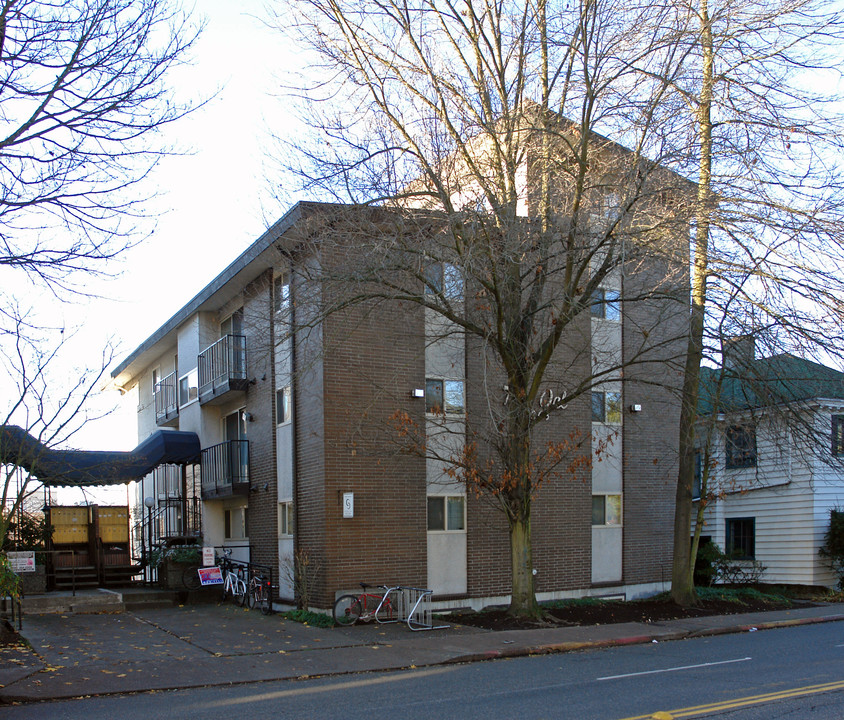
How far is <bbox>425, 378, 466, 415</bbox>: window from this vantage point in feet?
62.0

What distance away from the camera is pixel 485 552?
18984mm

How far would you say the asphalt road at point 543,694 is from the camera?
8.78m

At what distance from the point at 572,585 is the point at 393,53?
1220 centimetres

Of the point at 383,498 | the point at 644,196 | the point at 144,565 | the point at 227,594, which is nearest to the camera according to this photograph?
the point at 644,196

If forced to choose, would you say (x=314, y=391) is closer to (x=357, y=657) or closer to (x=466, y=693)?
(x=357, y=657)

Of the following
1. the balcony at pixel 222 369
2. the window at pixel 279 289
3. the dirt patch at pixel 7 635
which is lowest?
the dirt patch at pixel 7 635

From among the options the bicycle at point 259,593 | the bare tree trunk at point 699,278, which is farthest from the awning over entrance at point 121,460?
the bare tree trunk at point 699,278

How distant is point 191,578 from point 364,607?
6881 millimetres

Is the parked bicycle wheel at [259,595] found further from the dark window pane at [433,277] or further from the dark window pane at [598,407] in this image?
the dark window pane at [598,407]

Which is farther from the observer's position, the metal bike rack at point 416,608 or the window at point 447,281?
the metal bike rack at point 416,608

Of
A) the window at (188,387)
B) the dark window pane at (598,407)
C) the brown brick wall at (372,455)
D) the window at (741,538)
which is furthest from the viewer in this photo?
the window at (741,538)

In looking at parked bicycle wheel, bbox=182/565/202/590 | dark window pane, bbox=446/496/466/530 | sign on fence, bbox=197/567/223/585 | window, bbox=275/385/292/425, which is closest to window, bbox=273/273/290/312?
window, bbox=275/385/292/425

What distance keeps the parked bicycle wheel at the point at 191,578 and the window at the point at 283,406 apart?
4546 millimetres

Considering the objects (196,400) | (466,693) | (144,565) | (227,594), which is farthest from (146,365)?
(466,693)
